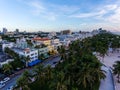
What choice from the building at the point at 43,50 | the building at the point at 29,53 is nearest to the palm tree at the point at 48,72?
the building at the point at 29,53

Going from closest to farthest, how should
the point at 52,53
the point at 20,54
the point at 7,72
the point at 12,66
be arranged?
the point at 7,72, the point at 12,66, the point at 20,54, the point at 52,53

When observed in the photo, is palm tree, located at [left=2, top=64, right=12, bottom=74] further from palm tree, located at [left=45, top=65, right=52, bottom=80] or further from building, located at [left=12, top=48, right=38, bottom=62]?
palm tree, located at [left=45, top=65, right=52, bottom=80]

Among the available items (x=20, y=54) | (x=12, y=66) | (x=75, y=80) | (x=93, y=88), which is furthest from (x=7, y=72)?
(x=93, y=88)

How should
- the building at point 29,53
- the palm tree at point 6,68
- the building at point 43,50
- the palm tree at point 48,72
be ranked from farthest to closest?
the building at point 43,50 → the building at point 29,53 → the palm tree at point 6,68 → the palm tree at point 48,72

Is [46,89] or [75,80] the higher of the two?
[75,80]

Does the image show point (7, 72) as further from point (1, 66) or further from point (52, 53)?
point (52, 53)

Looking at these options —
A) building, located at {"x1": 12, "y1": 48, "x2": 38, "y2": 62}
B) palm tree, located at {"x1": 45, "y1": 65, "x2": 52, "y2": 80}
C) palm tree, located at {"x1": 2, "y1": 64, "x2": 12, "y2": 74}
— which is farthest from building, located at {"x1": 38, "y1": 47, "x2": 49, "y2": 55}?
palm tree, located at {"x1": 45, "y1": 65, "x2": 52, "y2": 80}

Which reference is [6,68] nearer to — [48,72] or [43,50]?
[48,72]

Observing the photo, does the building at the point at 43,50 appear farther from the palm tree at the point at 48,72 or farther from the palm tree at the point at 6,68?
the palm tree at the point at 48,72

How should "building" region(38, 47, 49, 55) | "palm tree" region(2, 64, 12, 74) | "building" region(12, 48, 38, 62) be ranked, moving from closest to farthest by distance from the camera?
"palm tree" region(2, 64, 12, 74), "building" region(12, 48, 38, 62), "building" region(38, 47, 49, 55)

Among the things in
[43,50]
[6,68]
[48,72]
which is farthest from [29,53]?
[48,72]

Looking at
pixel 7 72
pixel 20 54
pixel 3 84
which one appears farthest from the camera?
pixel 20 54
